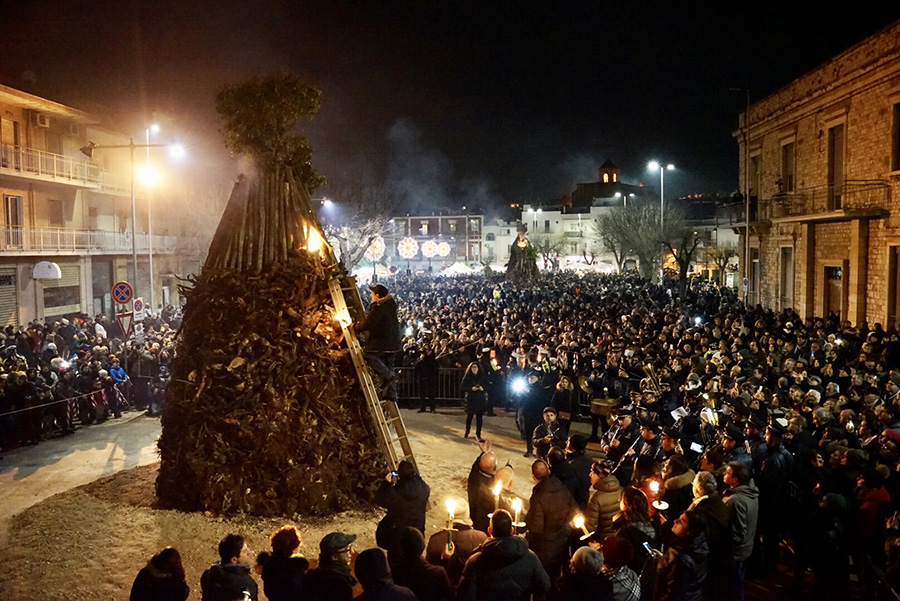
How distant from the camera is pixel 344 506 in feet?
26.3

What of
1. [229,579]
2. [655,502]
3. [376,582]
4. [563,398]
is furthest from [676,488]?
[563,398]

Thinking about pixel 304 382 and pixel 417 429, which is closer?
pixel 304 382

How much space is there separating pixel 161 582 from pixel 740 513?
502 centimetres

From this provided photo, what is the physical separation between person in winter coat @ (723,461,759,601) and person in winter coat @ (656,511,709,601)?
1.97 feet

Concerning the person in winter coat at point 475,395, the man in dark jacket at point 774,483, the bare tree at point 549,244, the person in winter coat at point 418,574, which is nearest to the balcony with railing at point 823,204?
the person in winter coat at point 475,395

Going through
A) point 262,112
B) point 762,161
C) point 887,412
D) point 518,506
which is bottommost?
point 518,506

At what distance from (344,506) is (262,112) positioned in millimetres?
5085

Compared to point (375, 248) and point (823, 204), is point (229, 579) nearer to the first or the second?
point (823, 204)

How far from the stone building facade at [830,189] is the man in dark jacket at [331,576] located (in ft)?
65.1

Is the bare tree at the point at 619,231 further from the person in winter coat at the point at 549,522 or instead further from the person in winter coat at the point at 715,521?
the person in winter coat at the point at 549,522

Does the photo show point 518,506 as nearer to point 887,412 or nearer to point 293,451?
point 293,451

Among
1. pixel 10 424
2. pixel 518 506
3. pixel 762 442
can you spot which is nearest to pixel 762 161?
pixel 762 442

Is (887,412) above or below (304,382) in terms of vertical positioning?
below

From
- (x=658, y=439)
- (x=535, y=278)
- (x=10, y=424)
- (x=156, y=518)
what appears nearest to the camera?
(x=156, y=518)
